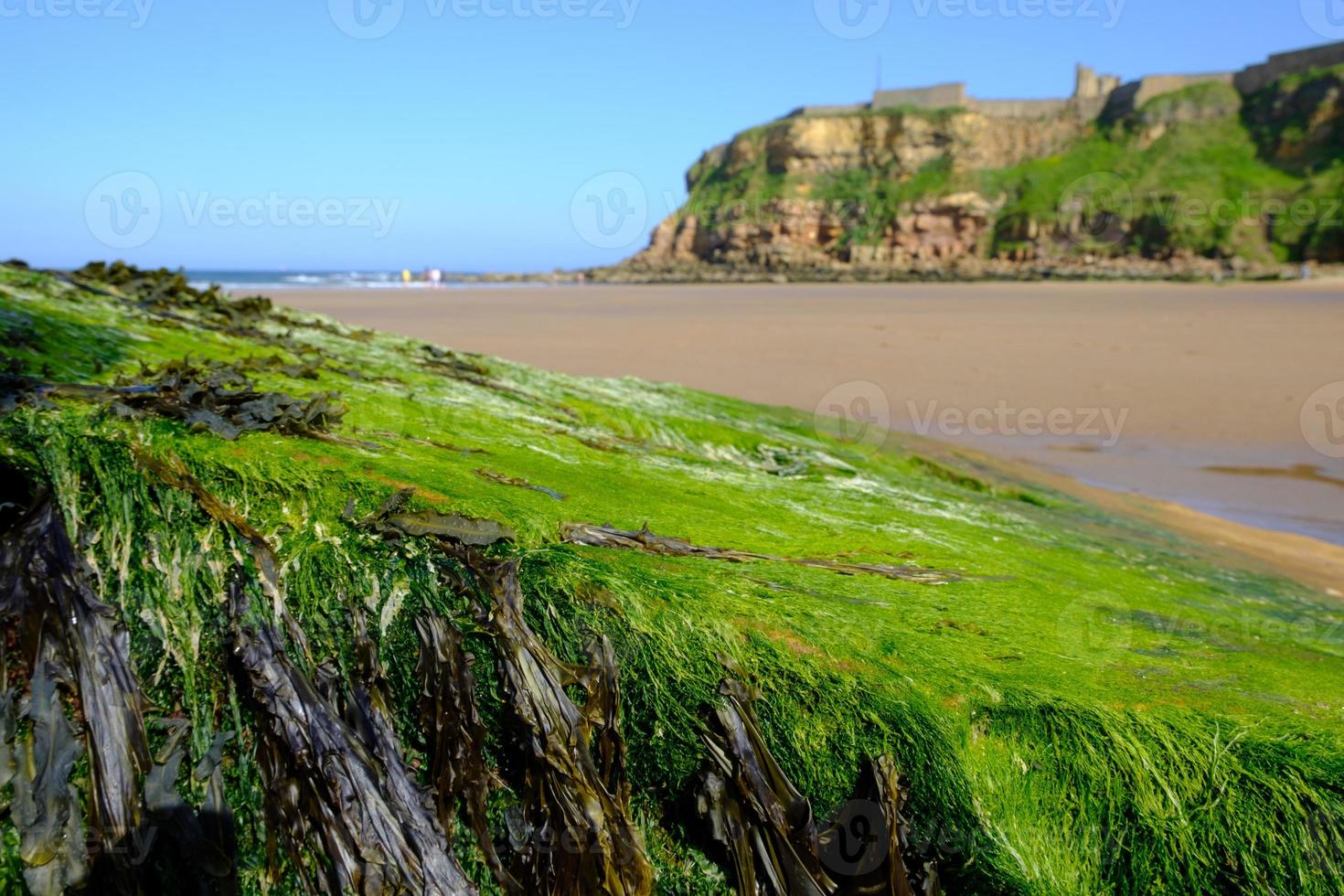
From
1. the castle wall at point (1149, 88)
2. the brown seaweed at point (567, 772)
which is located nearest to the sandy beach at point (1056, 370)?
the brown seaweed at point (567, 772)

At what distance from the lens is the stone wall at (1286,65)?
173 ft

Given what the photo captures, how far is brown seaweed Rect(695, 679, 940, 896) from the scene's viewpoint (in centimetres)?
180

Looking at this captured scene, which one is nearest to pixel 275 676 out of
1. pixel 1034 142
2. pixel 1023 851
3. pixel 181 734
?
pixel 181 734

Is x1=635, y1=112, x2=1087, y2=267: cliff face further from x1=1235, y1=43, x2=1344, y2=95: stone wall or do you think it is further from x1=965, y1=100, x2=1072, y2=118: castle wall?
x1=1235, y1=43, x2=1344, y2=95: stone wall

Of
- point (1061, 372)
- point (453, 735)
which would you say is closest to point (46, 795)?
point (453, 735)

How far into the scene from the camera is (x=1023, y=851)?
71.1 inches

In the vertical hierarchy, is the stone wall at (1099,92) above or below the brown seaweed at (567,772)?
above

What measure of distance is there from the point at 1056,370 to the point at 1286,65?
61558 millimetres

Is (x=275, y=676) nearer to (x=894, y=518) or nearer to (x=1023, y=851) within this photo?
(x=1023, y=851)

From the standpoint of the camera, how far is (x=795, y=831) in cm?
184

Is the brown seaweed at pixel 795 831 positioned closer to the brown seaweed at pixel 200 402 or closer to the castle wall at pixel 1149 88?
the brown seaweed at pixel 200 402

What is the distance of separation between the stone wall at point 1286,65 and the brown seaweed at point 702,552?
67859 mm

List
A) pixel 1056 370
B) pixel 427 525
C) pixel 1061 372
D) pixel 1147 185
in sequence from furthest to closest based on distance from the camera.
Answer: pixel 1147 185 → pixel 1056 370 → pixel 1061 372 → pixel 427 525

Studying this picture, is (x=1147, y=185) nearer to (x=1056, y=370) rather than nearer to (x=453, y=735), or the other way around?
(x=1056, y=370)
